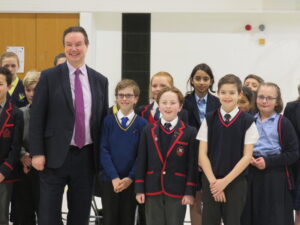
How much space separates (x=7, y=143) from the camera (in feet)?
10.8

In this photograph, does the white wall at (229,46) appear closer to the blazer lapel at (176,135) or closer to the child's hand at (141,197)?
the blazer lapel at (176,135)

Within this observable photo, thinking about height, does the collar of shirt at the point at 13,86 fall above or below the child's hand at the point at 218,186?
above

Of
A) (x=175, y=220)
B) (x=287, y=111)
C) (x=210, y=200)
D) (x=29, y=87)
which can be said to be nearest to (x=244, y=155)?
(x=210, y=200)

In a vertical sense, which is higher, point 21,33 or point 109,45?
point 21,33

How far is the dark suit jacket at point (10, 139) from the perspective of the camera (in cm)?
326

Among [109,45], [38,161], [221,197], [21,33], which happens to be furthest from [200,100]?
[21,33]

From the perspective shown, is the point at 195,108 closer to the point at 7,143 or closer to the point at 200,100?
the point at 200,100

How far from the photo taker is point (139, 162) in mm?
3102

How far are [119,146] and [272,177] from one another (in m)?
1.29

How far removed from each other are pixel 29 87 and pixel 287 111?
2418 millimetres

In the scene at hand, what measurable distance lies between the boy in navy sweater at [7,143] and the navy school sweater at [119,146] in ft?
2.43

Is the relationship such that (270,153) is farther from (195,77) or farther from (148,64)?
(148,64)

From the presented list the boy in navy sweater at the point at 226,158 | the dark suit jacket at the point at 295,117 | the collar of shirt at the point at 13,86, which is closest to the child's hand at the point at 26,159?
the collar of shirt at the point at 13,86

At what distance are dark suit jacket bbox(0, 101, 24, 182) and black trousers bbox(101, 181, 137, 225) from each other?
0.77 m
